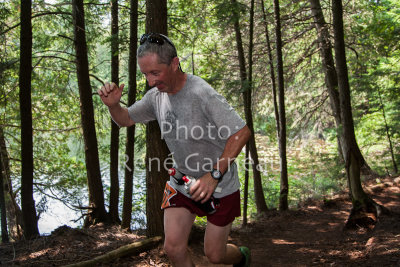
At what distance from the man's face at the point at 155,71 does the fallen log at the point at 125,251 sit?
8.44 ft

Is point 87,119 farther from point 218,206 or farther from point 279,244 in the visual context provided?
point 218,206

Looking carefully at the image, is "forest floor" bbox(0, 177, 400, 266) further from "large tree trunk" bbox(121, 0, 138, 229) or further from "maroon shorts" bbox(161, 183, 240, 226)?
"maroon shorts" bbox(161, 183, 240, 226)

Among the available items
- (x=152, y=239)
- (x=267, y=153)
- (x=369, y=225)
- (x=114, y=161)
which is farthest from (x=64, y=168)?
(x=267, y=153)

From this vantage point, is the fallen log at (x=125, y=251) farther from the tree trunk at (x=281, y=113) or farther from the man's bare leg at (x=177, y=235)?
the tree trunk at (x=281, y=113)

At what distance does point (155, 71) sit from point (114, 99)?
1.89 feet

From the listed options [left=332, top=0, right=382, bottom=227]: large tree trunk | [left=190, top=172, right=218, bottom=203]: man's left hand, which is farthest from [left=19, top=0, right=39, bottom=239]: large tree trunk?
[left=332, top=0, right=382, bottom=227]: large tree trunk

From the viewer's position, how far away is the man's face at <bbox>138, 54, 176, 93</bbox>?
2873 mm

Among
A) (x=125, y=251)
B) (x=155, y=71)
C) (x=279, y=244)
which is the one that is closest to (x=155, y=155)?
(x=125, y=251)

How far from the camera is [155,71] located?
9.49 feet

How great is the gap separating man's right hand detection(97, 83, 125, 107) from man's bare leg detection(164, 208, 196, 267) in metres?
1.10

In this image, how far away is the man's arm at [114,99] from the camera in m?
3.20

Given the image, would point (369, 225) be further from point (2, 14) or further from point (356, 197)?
point (2, 14)

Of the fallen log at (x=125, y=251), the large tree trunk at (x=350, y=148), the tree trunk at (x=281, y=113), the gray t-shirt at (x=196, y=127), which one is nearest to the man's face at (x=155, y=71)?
the gray t-shirt at (x=196, y=127)

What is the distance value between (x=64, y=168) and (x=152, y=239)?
10.5 m
